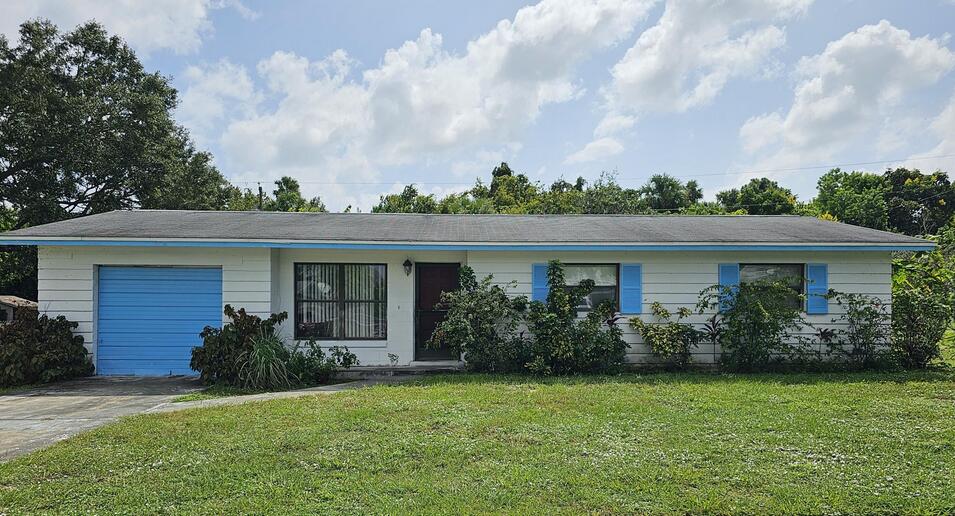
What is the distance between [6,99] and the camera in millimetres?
17703

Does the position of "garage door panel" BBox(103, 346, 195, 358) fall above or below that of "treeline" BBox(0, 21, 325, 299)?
below

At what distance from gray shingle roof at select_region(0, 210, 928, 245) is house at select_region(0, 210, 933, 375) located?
2.4 inches

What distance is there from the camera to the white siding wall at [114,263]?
9930mm

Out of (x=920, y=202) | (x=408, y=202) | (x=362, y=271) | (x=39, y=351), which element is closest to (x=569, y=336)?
(x=362, y=271)

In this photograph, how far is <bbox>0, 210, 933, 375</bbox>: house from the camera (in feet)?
32.4

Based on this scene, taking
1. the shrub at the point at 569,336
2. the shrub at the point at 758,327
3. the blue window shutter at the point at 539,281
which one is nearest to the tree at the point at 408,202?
the blue window shutter at the point at 539,281

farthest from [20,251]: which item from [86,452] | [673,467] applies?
[673,467]

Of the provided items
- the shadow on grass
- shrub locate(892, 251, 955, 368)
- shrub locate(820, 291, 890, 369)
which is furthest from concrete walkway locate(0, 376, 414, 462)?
shrub locate(892, 251, 955, 368)

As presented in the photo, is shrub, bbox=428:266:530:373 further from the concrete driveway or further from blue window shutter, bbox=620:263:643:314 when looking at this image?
the concrete driveway

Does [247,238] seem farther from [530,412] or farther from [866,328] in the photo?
[866,328]

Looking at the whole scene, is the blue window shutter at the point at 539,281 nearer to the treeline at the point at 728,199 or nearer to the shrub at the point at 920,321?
the shrub at the point at 920,321

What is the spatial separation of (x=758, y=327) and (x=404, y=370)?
6.06m

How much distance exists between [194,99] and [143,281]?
24.1 feet

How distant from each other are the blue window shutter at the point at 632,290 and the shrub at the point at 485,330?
188cm
